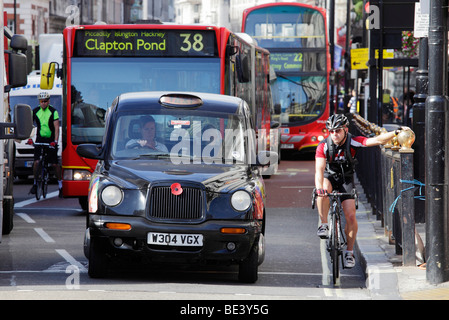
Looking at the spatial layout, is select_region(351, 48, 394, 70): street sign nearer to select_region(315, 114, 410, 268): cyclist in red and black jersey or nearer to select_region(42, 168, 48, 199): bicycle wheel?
select_region(42, 168, 48, 199): bicycle wheel

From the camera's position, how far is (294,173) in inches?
1054

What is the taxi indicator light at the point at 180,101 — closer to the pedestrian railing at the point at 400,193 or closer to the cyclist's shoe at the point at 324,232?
the cyclist's shoe at the point at 324,232

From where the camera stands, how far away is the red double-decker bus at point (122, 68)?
15.8 m

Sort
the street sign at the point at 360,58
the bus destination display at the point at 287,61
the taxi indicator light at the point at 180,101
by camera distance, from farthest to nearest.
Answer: the bus destination display at the point at 287,61
the street sign at the point at 360,58
the taxi indicator light at the point at 180,101

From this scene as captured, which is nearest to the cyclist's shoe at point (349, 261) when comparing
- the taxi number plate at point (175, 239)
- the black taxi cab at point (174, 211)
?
the black taxi cab at point (174, 211)

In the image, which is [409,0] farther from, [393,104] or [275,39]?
[393,104]

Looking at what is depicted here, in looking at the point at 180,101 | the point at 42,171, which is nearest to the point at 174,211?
the point at 180,101

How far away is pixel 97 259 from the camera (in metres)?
9.75

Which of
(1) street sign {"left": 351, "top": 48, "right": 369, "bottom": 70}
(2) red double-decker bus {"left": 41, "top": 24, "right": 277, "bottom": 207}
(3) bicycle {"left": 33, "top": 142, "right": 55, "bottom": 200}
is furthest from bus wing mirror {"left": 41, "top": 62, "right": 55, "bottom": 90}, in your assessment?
(1) street sign {"left": 351, "top": 48, "right": 369, "bottom": 70}

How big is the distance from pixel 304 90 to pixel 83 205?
1681 cm

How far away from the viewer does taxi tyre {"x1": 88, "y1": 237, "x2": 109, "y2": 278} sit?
9656 mm

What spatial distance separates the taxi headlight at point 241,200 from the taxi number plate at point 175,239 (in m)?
0.43

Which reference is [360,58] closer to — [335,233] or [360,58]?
[360,58]
